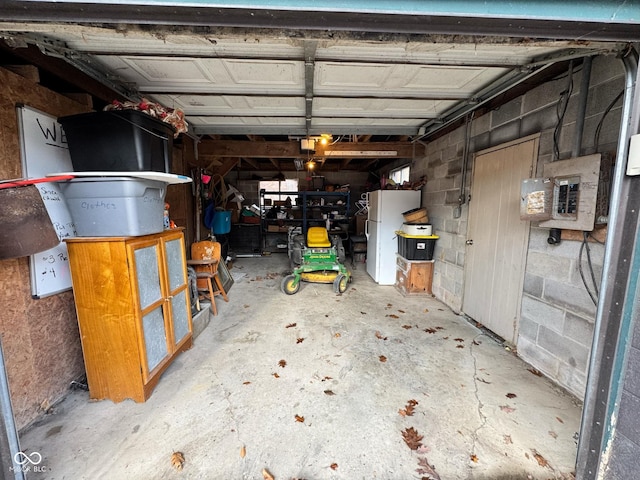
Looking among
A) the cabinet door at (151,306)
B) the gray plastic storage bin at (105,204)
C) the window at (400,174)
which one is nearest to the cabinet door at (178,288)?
the cabinet door at (151,306)

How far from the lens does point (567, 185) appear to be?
1.87m

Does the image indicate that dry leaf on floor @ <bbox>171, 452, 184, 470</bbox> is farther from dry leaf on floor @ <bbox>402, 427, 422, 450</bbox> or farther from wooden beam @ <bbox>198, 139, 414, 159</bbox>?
wooden beam @ <bbox>198, 139, 414, 159</bbox>

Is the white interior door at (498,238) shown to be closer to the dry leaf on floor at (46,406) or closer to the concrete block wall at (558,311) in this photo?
the concrete block wall at (558,311)

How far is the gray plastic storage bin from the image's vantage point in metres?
1.67

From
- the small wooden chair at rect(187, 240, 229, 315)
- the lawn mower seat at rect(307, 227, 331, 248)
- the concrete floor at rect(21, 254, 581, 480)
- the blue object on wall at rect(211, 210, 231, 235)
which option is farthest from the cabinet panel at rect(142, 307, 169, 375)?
the blue object on wall at rect(211, 210, 231, 235)

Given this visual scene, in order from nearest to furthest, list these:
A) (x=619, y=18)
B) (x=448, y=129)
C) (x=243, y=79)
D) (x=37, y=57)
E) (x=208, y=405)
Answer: (x=619, y=18), (x=37, y=57), (x=208, y=405), (x=243, y=79), (x=448, y=129)

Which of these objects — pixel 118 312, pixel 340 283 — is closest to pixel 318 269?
pixel 340 283

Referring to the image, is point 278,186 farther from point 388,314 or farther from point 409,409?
point 409,409

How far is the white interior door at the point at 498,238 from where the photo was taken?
2.44 m

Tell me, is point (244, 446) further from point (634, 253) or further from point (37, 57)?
point (37, 57)

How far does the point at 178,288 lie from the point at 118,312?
0.58 meters

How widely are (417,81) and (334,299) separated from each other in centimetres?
285

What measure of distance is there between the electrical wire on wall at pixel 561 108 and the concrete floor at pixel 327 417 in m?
1.83

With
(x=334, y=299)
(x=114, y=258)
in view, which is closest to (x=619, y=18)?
(x=114, y=258)
